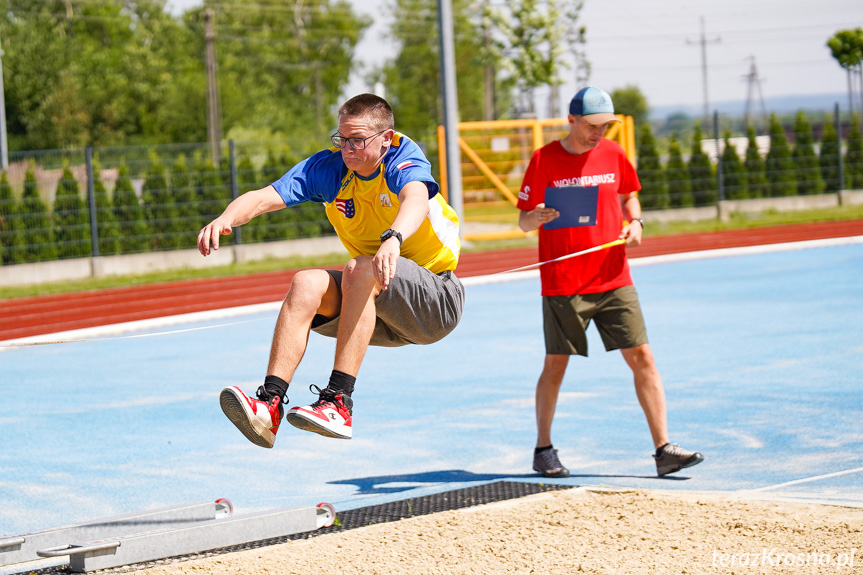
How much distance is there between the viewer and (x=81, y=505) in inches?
237

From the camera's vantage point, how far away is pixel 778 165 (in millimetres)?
26125

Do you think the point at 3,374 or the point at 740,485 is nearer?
the point at 740,485

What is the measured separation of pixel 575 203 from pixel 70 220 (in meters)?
15.1

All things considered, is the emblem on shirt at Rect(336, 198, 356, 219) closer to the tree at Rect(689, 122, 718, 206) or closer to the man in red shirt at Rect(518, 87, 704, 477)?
the man in red shirt at Rect(518, 87, 704, 477)

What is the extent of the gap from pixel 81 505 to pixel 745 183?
22363mm

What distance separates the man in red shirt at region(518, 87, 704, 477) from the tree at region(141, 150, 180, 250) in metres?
15.1

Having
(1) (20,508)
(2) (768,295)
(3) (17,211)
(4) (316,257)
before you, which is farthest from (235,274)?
(1) (20,508)

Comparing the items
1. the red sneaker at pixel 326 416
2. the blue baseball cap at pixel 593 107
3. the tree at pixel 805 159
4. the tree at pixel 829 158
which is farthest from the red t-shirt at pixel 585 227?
the tree at pixel 829 158

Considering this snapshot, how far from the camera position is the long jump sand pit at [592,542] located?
15.0ft

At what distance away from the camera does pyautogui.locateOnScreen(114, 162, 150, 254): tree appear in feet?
65.7

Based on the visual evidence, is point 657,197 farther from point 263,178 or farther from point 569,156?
point 569,156

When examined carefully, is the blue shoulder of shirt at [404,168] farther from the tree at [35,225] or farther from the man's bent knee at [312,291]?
the tree at [35,225]

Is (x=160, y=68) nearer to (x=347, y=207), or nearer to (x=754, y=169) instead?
(x=754, y=169)

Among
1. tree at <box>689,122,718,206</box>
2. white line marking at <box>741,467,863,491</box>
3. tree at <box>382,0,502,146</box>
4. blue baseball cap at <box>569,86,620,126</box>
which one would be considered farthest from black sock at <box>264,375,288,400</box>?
tree at <box>382,0,502,146</box>
